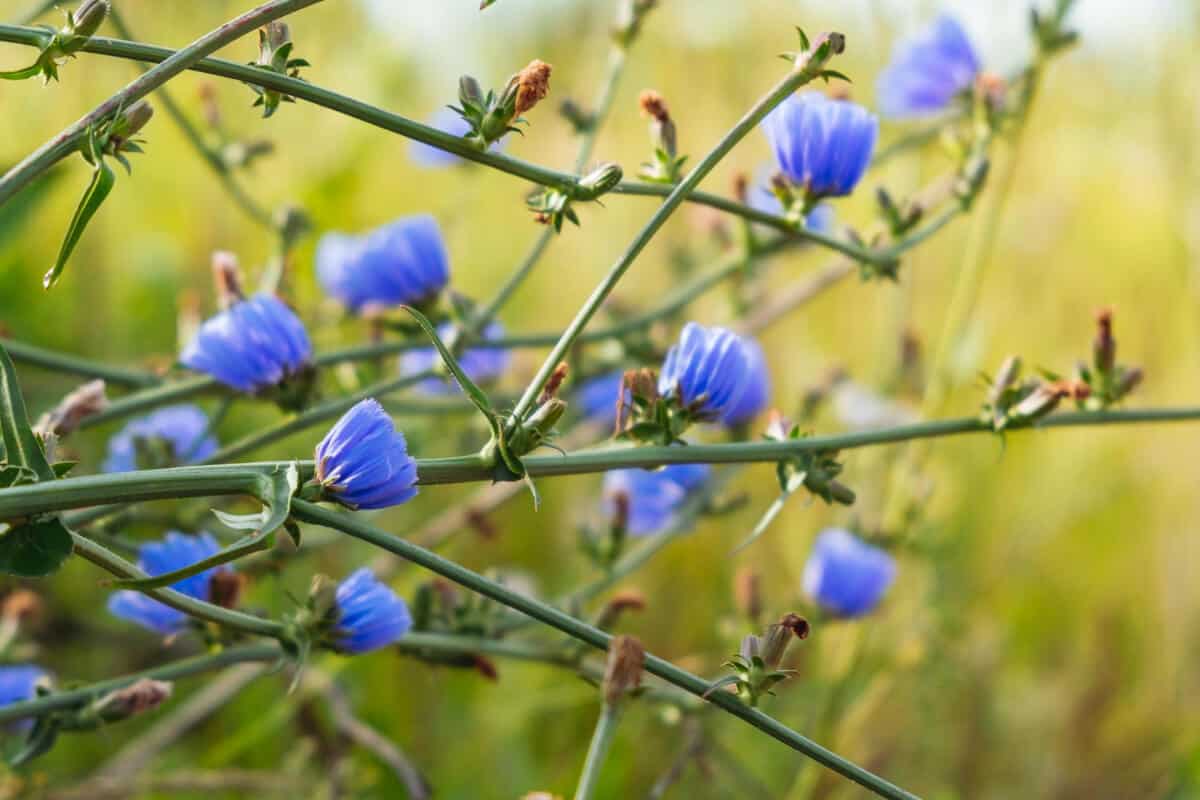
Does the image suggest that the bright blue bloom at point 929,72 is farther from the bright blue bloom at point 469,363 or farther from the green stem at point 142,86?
the green stem at point 142,86

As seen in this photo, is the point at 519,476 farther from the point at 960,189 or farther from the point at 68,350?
the point at 68,350

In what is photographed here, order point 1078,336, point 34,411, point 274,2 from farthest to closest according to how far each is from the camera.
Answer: point 1078,336, point 34,411, point 274,2

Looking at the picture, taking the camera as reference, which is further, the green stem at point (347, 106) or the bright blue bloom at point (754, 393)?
the bright blue bloom at point (754, 393)

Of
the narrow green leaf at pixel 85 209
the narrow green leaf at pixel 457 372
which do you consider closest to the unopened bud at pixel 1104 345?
the narrow green leaf at pixel 457 372

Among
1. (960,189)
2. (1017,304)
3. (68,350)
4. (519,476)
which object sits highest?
(1017,304)

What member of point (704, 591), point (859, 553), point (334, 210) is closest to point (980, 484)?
point (704, 591)

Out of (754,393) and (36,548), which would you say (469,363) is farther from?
(36,548)
